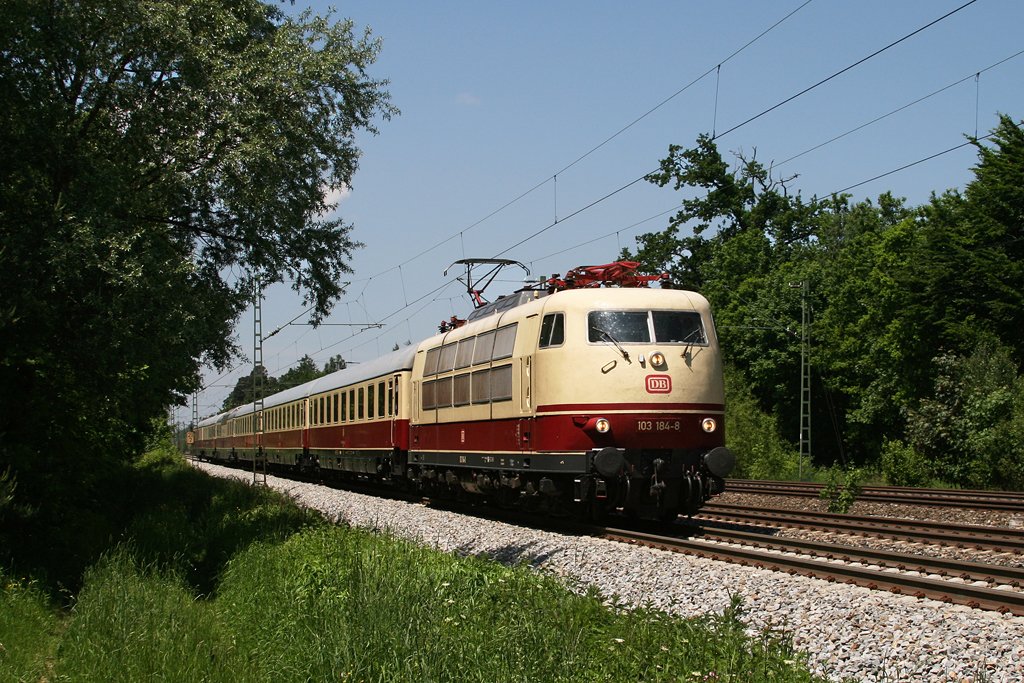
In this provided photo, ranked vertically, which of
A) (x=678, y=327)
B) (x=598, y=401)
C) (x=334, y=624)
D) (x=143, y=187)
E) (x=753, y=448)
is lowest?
(x=334, y=624)

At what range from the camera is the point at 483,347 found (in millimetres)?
18750

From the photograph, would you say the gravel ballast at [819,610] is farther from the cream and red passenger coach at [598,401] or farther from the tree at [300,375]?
the tree at [300,375]

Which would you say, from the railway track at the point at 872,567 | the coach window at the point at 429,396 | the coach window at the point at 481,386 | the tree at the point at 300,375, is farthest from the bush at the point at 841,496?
the tree at the point at 300,375

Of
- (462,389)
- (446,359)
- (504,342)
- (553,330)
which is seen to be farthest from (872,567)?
(446,359)

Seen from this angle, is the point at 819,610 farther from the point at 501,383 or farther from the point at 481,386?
the point at 481,386

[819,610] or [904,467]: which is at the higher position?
[904,467]

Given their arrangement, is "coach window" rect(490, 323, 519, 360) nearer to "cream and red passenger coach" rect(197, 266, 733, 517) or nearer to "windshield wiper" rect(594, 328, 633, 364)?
"cream and red passenger coach" rect(197, 266, 733, 517)

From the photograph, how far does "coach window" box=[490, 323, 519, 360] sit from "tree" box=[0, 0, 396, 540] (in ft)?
10.5

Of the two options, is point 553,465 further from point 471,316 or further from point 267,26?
point 267,26

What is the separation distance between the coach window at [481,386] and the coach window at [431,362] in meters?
2.83

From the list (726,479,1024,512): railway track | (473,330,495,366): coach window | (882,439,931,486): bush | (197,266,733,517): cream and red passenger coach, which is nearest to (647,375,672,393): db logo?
(197,266,733,517): cream and red passenger coach

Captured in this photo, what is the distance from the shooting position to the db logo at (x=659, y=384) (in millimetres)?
15539

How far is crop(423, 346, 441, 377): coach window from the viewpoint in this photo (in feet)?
71.7

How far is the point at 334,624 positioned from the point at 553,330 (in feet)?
26.1
